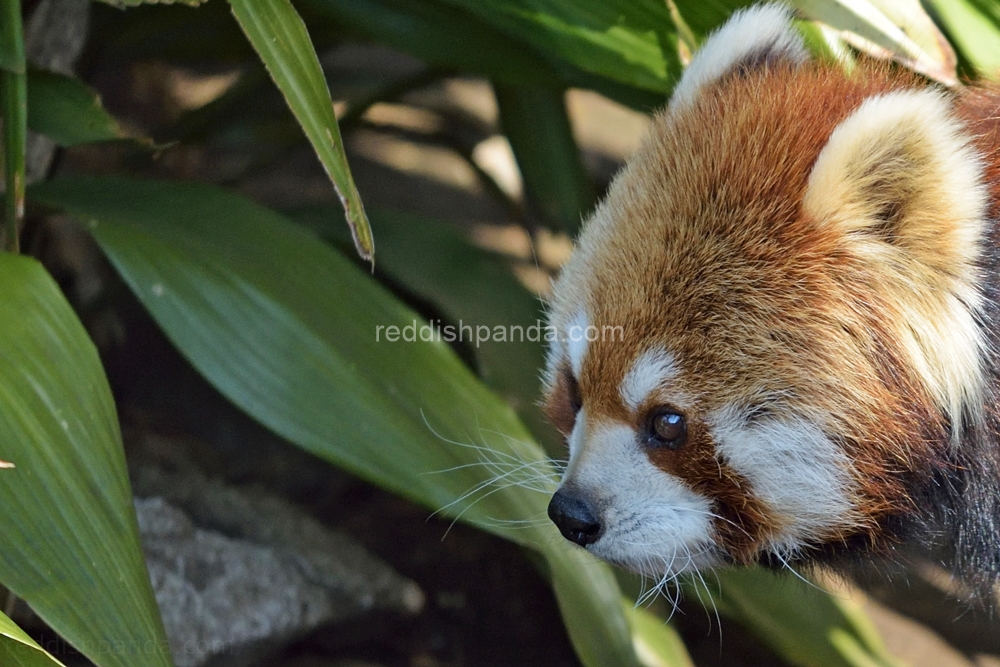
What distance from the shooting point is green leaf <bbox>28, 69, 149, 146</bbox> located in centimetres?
161

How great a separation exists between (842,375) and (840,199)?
0.21 meters

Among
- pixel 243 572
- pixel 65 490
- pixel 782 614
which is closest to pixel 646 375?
pixel 65 490

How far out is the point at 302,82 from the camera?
46.6 inches

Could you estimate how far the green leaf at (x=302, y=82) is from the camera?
Answer: 3.79 feet

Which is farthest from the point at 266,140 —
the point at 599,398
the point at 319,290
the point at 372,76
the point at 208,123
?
the point at 599,398

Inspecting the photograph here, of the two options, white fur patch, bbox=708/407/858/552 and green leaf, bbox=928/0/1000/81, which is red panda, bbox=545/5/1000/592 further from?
green leaf, bbox=928/0/1000/81

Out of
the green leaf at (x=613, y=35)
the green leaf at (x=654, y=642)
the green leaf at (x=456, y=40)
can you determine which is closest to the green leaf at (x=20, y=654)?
the green leaf at (x=654, y=642)

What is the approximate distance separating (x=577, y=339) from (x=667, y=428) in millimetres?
193

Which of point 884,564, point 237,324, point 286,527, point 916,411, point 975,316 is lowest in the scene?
point 286,527

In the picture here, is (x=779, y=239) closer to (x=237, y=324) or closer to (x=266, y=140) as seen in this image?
(x=237, y=324)

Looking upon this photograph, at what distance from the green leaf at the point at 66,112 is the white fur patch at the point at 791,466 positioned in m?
1.16

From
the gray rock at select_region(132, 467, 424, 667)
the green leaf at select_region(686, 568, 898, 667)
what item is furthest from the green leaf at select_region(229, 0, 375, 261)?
the green leaf at select_region(686, 568, 898, 667)

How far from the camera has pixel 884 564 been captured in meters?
1.30

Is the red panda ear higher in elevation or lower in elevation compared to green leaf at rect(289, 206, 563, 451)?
higher
